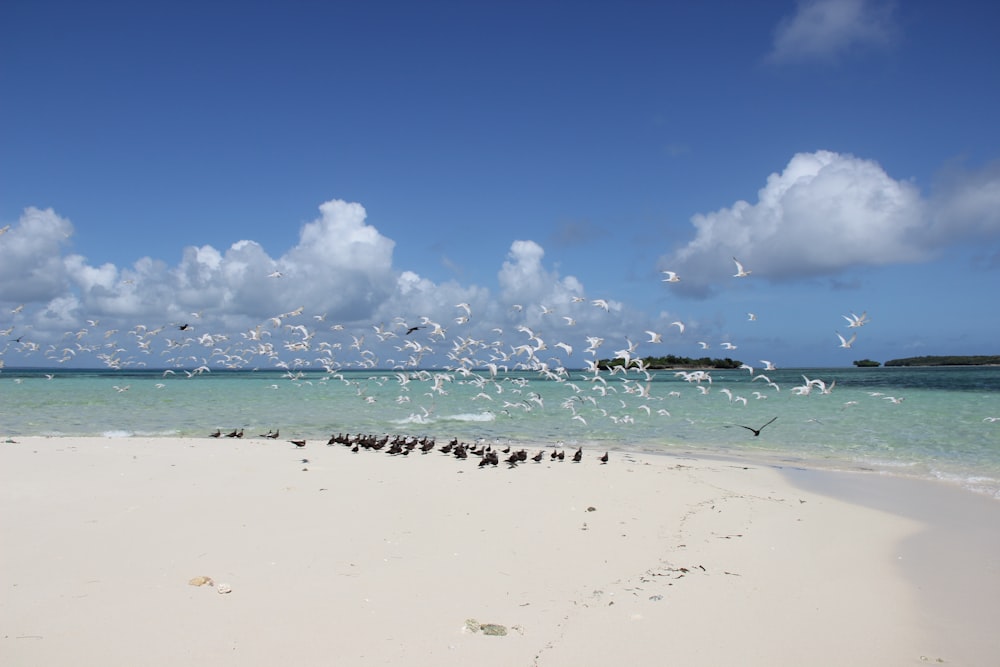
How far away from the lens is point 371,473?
40.2 ft

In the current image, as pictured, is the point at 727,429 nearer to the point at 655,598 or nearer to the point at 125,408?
the point at 655,598

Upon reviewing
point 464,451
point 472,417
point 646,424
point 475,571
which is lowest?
point 646,424

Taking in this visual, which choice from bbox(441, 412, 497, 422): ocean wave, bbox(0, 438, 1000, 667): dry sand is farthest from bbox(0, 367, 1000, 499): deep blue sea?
bbox(0, 438, 1000, 667): dry sand

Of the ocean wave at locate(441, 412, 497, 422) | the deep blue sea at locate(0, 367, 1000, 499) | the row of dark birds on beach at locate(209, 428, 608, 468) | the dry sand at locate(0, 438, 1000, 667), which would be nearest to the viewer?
the dry sand at locate(0, 438, 1000, 667)

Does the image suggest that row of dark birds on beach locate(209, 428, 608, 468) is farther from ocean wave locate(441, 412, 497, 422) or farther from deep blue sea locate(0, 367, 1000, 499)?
ocean wave locate(441, 412, 497, 422)

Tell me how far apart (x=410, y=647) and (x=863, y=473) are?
43.3 ft

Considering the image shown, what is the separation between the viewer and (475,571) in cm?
660

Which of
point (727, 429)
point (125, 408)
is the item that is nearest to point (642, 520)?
point (727, 429)

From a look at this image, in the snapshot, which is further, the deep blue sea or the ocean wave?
the ocean wave

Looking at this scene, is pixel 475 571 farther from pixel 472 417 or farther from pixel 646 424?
pixel 472 417

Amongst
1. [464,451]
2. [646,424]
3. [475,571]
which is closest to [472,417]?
[646,424]

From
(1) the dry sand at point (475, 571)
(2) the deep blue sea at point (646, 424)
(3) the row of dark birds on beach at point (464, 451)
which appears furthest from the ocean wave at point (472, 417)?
(1) the dry sand at point (475, 571)

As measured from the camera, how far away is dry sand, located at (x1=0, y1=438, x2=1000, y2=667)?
16.2ft

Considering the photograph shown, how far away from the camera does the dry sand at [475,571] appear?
4.93 metres
